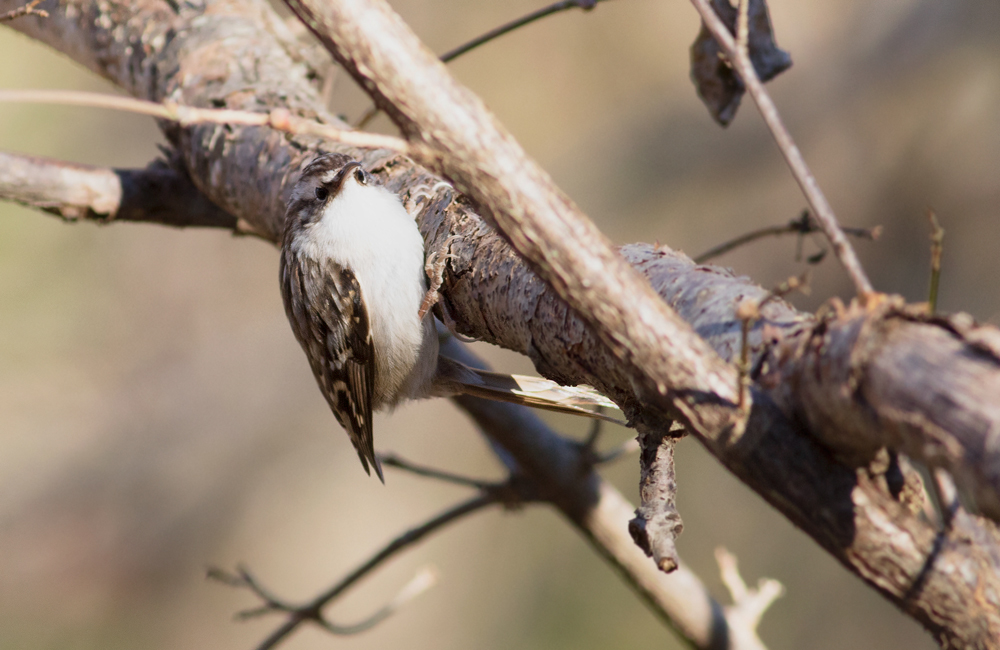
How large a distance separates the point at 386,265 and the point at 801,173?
→ 1489 millimetres

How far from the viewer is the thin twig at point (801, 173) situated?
2.54 ft

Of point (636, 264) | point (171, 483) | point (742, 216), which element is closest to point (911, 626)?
point (742, 216)

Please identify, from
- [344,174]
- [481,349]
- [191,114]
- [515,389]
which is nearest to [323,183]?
[344,174]

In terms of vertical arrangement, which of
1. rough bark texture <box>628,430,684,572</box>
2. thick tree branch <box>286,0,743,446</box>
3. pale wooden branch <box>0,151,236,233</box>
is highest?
thick tree branch <box>286,0,743,446</box>

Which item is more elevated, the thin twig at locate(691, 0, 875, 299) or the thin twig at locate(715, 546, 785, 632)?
the thin twig at locate(691, 0, 875, 299)

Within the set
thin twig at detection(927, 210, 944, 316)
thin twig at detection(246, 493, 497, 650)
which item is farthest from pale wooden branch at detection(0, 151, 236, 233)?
thin twig at detection(927, 210, 944, 316)

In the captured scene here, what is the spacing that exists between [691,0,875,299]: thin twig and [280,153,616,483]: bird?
3.38 feet

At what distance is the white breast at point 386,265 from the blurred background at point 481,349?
2718 mm

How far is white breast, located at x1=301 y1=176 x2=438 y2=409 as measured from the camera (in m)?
2.01

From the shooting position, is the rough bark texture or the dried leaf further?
the dried leaf

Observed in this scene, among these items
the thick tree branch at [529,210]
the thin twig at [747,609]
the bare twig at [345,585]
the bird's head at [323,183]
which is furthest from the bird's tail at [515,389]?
the thick tree branch at [529,210]

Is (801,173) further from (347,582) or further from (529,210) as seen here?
(347,582)

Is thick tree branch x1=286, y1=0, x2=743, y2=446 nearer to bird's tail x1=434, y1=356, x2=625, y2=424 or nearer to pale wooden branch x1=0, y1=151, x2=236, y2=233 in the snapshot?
bird's tail x1=434, y1=356, x2=625, y2=424

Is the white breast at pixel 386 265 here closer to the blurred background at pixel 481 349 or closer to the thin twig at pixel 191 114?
the thin twig at pixel 191 114
